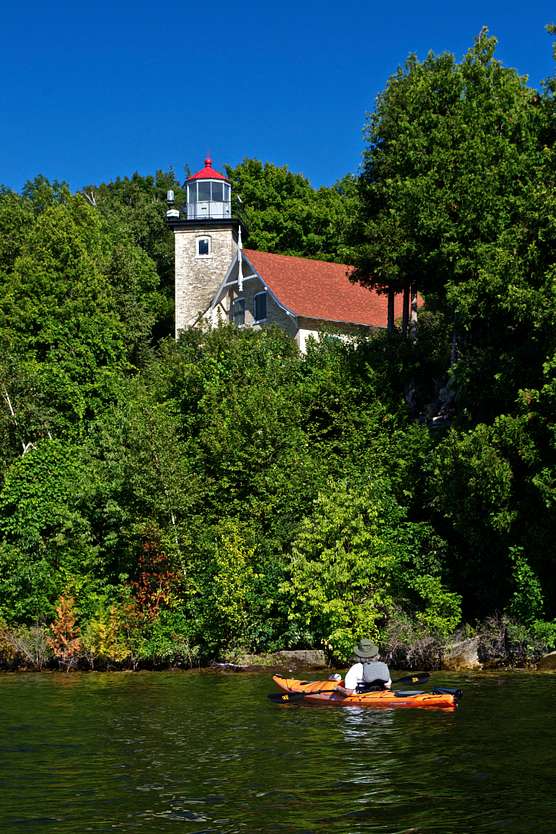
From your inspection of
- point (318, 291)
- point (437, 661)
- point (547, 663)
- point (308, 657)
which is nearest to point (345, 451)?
point (308, 657)

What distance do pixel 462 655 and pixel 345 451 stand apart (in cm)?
1069

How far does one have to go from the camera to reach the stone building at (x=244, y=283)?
50625mm

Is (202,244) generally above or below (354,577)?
above

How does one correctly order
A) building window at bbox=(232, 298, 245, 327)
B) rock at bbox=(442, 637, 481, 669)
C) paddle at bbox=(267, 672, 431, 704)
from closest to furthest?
paddle at bbox=(267, 672, 431, 704), rock at bbox=(442, 637, 481, 669), building window at bbox=(232, 298, 245, 327)

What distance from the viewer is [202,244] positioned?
58969mm

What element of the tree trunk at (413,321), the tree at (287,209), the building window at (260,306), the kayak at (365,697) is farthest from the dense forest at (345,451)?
the tree at (287,209)

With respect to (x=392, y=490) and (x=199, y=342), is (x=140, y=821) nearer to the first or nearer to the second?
(x=392, y=490)

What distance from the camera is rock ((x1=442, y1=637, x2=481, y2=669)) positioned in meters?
26.5

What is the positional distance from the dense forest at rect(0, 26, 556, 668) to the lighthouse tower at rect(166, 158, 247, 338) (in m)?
14.6

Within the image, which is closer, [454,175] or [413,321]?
[454,175]

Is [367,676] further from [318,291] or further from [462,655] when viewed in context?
[318,291]

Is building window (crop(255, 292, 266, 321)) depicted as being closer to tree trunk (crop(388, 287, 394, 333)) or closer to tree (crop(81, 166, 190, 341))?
tree trunk (crop(388, 287, 394, 333))

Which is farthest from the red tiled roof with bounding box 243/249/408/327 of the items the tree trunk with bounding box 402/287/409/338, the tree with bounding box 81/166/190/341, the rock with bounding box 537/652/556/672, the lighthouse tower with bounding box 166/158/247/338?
the rock with bounding box 537/652/556/672

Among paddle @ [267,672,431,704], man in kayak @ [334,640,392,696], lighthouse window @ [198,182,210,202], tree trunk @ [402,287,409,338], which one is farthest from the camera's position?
lighthouse window @ [198,182,210,202]
